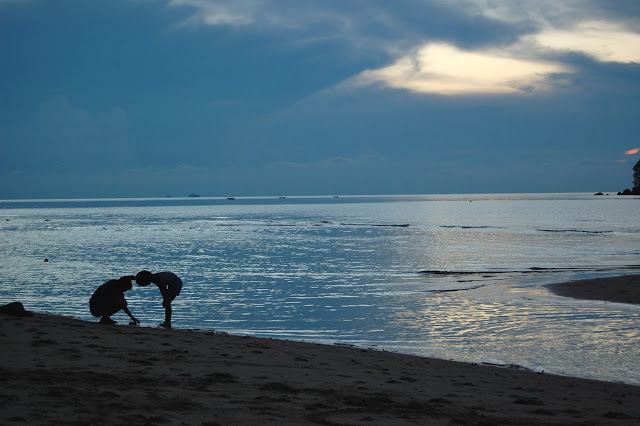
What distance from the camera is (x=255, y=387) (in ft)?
30.2

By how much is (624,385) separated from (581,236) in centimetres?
5126

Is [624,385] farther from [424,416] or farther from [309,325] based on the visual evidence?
[309,325]

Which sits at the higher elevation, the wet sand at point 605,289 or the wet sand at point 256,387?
the wet sand at point 256,387

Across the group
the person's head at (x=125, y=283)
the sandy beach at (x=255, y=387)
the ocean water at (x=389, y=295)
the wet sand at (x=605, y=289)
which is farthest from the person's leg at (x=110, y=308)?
the wet sand at (x=605, y=289)

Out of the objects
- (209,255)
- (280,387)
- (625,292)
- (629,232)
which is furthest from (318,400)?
(629,232)

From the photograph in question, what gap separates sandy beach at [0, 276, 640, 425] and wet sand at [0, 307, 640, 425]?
2 cm

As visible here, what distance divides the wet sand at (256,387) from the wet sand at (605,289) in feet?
39.4

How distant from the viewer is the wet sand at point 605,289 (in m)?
22.4

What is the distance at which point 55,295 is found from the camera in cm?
2439

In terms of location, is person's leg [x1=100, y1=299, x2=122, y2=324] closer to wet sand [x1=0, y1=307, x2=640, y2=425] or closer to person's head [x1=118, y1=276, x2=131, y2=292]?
person's head [x1=118, y1=276, x2=131, y2=292]

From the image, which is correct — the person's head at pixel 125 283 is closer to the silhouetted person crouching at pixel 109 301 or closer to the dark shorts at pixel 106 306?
the silhouetted person crouching at pixel 109 301

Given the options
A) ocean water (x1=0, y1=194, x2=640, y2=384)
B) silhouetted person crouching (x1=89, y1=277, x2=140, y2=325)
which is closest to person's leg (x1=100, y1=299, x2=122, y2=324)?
silhouetted person crouching (x1=89, y1=277, x2=140, y2=325)

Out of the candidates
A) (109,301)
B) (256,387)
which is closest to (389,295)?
(109,301)

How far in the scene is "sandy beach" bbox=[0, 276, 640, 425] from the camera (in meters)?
7.64
